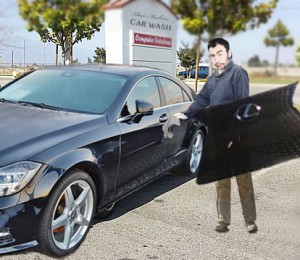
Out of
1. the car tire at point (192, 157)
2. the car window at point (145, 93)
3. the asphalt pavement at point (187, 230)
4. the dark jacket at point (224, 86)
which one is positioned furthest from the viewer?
the car tire at point (192, 157)

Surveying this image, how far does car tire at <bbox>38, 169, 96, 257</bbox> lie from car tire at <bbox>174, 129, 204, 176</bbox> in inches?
69.2

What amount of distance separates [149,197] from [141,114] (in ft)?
3.29

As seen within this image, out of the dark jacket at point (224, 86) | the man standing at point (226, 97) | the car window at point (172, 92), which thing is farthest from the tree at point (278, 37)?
the car window at point (172, 92)

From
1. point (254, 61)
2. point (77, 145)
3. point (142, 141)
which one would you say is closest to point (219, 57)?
point (254, 61)

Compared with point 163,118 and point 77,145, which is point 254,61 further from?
point 163,118

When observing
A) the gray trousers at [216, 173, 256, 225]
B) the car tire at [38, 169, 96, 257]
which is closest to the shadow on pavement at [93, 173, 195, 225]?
the car tire at [38, 169, 96, 257]

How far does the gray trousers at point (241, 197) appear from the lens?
2.83 m

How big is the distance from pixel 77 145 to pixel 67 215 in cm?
53

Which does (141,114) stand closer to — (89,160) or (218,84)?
(89,160)

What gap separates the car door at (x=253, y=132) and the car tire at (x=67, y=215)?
1073mm

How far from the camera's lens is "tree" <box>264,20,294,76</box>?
3.92 ft

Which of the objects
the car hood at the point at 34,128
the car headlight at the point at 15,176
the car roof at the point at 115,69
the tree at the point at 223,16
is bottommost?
the car headlight at the point at 15,176

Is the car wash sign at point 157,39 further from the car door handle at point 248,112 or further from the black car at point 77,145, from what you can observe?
the car door handle at point 248,112

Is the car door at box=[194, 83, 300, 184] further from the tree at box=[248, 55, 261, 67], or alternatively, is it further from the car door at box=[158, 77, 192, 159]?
the car door at box=[158, 77, 192, 159]
